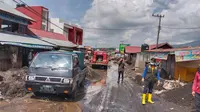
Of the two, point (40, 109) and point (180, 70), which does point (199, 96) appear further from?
Result: point (180, 70)

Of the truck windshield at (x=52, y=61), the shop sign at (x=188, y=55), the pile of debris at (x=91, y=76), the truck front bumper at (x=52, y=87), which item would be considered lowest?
the pile of debris at (x=91, y=76)

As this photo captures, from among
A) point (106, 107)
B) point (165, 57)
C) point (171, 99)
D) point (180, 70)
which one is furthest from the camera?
point (165, 57)

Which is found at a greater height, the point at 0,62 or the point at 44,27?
the point at 44,27

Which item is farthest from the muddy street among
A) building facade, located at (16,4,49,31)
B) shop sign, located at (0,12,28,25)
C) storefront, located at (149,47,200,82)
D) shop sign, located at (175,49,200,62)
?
building facade, located at (16,4,49,31)

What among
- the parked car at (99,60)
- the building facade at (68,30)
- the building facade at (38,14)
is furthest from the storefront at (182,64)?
the building facade at (68,30)

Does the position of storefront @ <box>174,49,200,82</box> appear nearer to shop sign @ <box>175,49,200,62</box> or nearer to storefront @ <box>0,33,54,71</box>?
shop sign @ <box>175,49,200,62</box>

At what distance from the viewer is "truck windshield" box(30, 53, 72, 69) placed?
7.87 metres

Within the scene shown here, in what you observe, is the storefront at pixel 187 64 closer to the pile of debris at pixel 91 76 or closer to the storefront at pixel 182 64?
the storefront at pixel 182 64

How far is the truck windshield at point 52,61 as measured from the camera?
787cm

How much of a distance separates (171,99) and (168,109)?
1688 mm

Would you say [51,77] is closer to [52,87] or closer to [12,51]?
[52,87]

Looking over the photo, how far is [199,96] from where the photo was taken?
572cm

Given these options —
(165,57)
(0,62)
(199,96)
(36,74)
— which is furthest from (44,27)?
(199,96)

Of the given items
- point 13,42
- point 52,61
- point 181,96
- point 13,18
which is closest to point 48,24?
point 13,18
